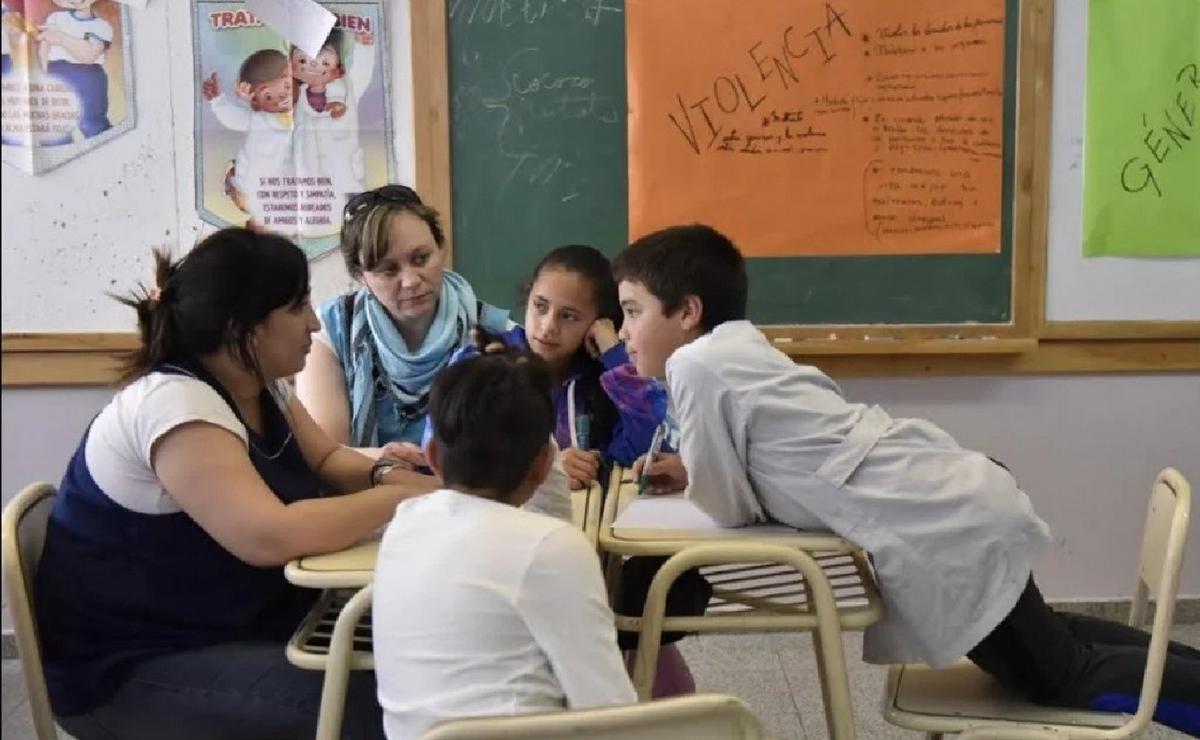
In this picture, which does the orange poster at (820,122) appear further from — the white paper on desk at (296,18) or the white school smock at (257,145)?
the white school smock at (257,145)

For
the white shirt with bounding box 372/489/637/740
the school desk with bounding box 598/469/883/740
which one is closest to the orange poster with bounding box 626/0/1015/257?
the school desk with bounding box 598/469/883/740

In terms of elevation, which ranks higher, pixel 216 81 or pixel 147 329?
pixel 216 81

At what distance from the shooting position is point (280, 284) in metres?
1.73

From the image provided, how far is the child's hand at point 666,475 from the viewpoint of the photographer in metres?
1.98

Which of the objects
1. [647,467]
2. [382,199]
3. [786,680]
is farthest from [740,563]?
[786,680]

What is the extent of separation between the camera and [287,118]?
3.04 metres

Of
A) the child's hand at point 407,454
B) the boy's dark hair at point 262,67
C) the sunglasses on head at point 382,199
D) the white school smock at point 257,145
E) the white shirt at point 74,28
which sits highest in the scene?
the white shirt at point 74,28

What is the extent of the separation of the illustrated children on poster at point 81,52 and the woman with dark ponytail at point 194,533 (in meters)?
1.57

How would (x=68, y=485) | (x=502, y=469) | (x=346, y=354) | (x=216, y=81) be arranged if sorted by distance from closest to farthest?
1. (x=502, y=469)
2. (x=68, y=485)
3. (x=346, y=354)
4. (x=216, y=81)

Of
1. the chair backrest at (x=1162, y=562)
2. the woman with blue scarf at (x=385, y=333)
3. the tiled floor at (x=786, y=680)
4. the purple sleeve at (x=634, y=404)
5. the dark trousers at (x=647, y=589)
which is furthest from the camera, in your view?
the tiled floor at (x=786, y=680)

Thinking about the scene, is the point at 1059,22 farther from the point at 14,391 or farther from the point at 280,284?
the point at 14,391

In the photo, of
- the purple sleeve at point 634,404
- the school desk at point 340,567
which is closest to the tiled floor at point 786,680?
the purple sleeve at point 634,404

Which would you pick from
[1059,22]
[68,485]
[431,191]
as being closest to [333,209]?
[431,191]

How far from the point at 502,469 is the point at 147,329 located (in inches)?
26.6
